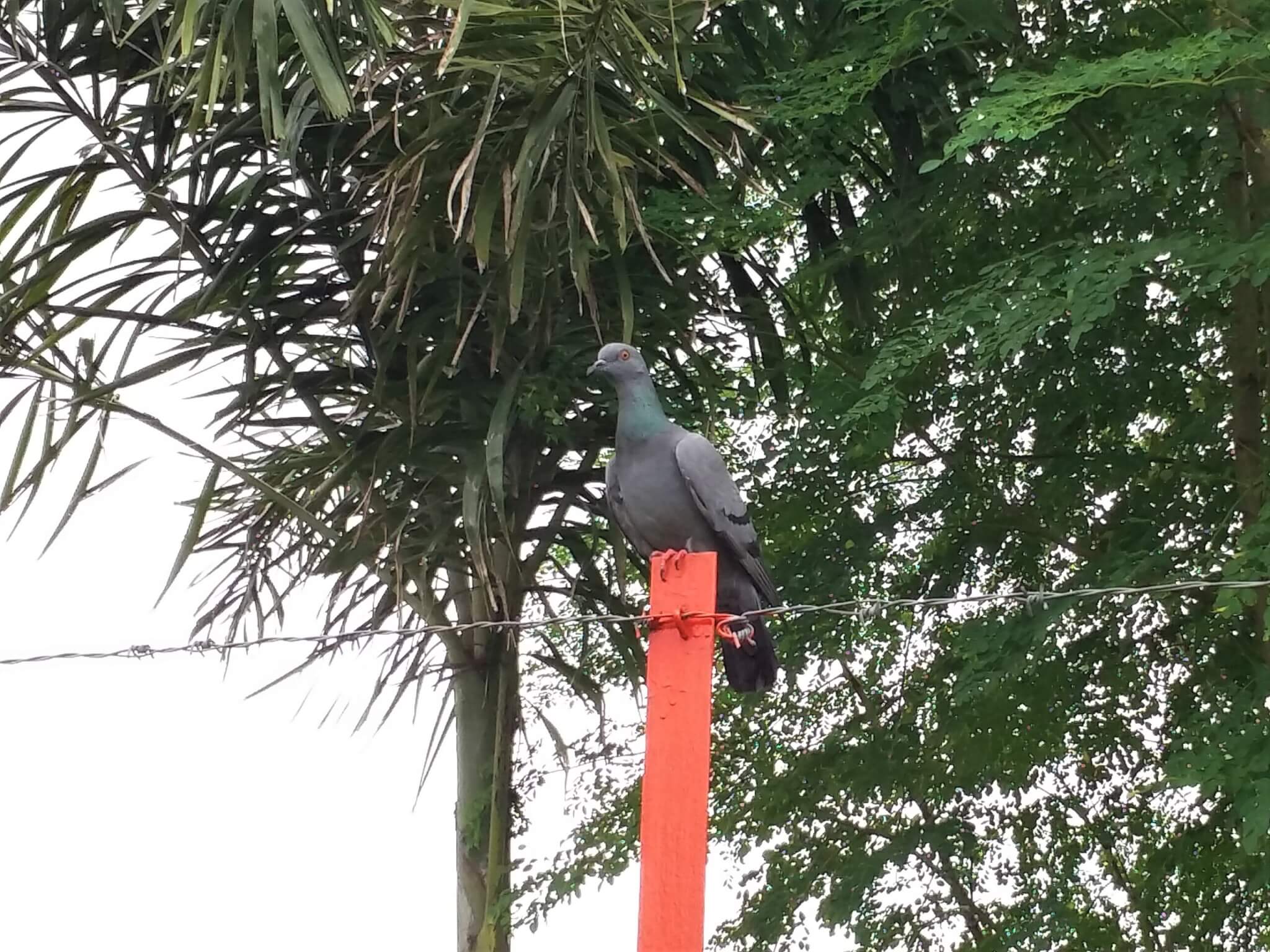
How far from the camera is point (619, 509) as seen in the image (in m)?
3.29

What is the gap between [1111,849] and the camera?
4930 mm

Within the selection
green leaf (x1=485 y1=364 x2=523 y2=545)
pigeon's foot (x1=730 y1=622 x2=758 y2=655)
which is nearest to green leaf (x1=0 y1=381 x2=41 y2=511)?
green leaf (x1=485 y1=364 x2=523 y2=545)

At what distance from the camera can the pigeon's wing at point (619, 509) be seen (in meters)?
3.27

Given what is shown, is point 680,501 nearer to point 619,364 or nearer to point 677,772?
point 619,364

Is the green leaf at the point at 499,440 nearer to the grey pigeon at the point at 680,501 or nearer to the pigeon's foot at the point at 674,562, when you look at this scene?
the grey pigeon at the point at 680,501

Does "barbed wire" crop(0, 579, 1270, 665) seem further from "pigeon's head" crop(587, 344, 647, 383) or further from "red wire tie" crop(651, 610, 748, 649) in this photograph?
"pigeon's head" crop(587, 344, 647, 383)

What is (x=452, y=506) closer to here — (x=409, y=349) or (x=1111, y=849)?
(x=409, y=349)

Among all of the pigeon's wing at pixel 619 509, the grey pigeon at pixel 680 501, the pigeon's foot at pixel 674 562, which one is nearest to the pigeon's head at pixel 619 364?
the grey pigeon at pixel 680 501

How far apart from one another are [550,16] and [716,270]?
1430 mm

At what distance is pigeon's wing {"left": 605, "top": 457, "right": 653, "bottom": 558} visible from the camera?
3266mm

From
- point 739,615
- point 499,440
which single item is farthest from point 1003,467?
point 739,615

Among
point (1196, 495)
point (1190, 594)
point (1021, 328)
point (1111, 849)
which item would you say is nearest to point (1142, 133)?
point (1021, 328)

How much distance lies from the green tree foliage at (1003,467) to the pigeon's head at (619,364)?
0.61 meters

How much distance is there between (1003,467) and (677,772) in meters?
2.83
